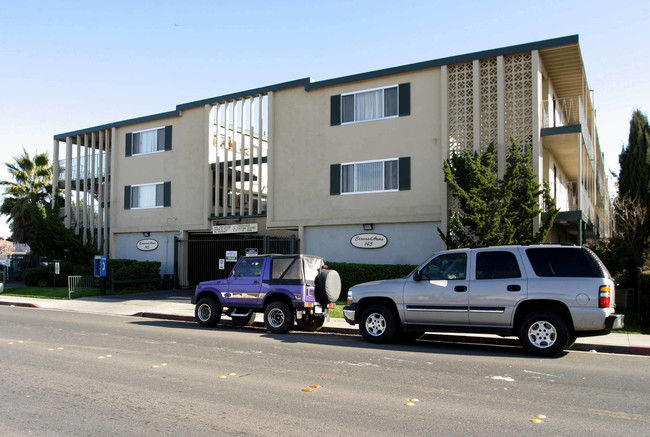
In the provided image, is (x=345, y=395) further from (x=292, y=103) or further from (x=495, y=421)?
(x=292, y=103)

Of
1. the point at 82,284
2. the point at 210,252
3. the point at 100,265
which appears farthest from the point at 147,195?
the point at 100,265

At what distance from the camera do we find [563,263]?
32.7 ft

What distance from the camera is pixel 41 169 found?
34188mm

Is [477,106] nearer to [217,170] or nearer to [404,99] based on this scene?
[404,99]

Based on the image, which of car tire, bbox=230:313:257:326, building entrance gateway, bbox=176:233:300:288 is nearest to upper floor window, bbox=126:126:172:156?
building entrance gateway, bbox=176:233:300:288

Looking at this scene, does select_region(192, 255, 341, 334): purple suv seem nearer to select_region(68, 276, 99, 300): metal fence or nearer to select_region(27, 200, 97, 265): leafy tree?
select_region(68, 276, 99, 300): metal fence

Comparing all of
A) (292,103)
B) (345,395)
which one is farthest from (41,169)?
(345,395)

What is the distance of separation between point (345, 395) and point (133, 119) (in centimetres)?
2399

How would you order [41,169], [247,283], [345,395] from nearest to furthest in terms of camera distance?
[345,395] → [247,283] → [41,169]

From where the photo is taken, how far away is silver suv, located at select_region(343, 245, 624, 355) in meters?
9.63

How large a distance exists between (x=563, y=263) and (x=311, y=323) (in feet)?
20.0

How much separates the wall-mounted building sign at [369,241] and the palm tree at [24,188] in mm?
21040

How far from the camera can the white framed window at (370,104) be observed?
20.5 metres

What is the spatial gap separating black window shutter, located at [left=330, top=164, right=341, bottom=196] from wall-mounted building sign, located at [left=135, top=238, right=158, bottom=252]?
10258mm
